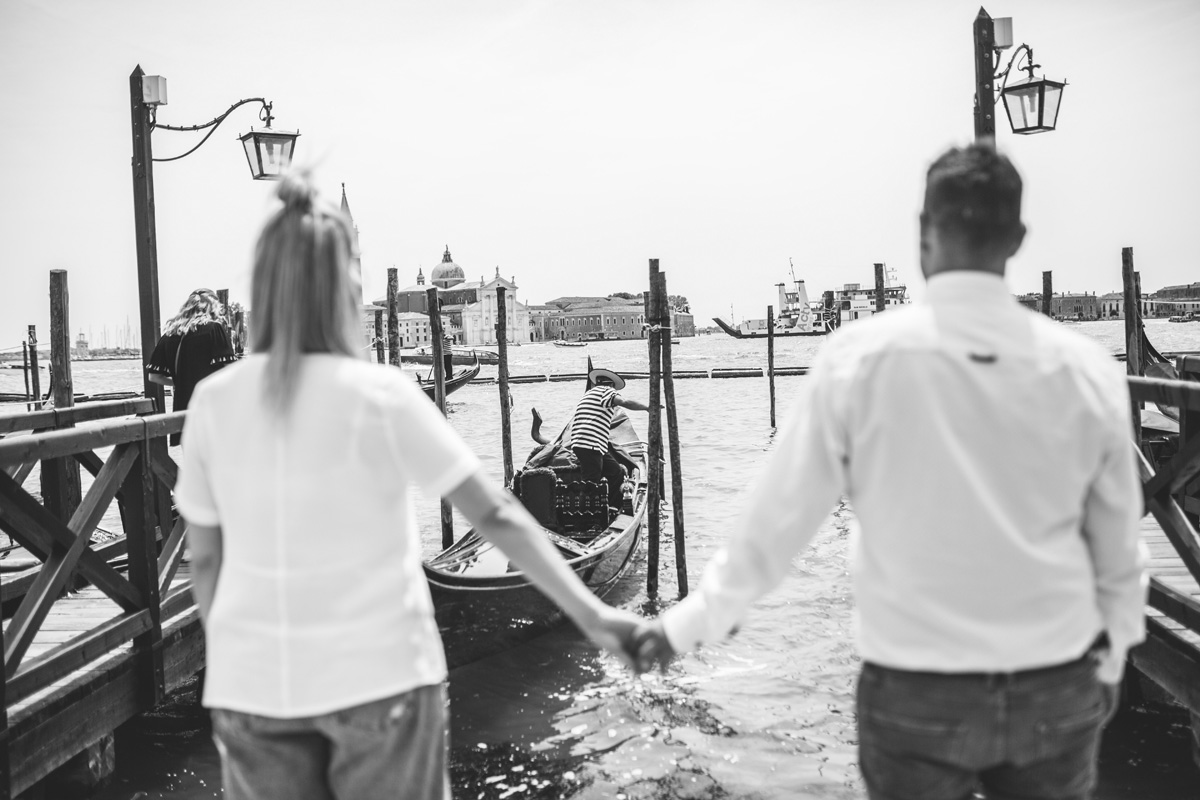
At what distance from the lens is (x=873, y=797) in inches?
65.0

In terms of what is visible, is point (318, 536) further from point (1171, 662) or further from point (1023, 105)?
point (1023, 105)

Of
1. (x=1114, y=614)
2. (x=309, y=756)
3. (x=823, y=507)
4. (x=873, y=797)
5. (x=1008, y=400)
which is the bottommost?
(x=873, y=797)

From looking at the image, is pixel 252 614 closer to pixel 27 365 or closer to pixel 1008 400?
pixel 1008 400

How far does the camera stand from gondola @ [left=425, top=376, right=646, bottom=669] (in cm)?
585

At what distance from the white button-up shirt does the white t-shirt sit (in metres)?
0.66

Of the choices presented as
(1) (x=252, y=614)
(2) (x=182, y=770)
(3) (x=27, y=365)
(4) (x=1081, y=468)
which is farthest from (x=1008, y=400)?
(3) (x=27, y=365)

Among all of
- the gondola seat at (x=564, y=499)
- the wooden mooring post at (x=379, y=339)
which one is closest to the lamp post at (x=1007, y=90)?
the gondola seat at (x=564, y=499)

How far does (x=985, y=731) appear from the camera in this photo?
5.04ft

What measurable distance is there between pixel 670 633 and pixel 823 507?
361mm

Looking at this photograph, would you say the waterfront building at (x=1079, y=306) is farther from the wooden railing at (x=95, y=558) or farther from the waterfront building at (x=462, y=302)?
the wooden railing at (x=95, y=558)

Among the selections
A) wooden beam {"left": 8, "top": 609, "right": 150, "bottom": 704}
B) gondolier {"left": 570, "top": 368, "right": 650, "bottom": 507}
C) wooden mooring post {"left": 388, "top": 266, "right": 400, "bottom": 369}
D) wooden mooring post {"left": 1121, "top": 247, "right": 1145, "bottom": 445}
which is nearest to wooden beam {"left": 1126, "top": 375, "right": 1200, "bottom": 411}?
wooden beam {"left": 8, "top": 609, "right": 150, "bottom": 704}

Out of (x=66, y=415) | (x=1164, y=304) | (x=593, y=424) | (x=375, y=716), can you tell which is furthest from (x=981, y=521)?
(x=1164, y=304)

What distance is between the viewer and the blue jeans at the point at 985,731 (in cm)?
153

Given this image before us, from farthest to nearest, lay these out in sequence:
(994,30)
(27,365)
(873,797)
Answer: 1. (27,365)
2. (994,30)
3. (873,797)
